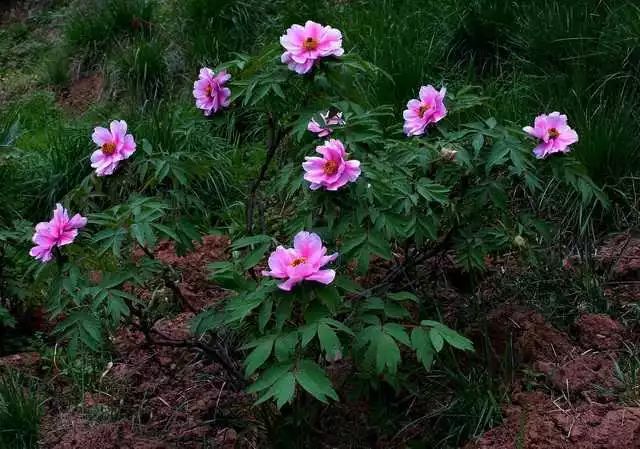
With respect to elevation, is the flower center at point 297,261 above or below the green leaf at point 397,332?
above

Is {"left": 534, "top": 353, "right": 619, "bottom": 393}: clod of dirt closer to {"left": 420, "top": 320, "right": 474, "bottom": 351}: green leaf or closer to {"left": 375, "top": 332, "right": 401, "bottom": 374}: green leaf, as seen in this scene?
{"left": 420, "top": 320, "right": 474, "bottom": 351}: green leaf

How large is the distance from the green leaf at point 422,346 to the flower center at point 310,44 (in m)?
0.78

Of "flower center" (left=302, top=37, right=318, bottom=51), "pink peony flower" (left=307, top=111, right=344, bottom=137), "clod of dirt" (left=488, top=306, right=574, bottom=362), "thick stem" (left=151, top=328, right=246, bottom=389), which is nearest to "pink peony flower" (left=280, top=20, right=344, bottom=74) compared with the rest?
"flower center" (left=302, top=37, right=318, bottom=51)

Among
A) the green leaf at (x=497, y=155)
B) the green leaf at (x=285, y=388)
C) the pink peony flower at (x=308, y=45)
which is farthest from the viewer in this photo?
the green leaf at (x=497, y=155)

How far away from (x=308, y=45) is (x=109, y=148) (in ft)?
2.09

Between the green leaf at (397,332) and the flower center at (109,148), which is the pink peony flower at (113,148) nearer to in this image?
the flower center at (109,148)

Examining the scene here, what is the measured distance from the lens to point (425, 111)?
2557mm

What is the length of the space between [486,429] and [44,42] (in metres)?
6.27

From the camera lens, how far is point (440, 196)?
230 cm

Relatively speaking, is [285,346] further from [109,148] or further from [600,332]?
[600,332]

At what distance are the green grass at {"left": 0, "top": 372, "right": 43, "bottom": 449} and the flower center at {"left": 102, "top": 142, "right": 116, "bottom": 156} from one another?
838 millimetres

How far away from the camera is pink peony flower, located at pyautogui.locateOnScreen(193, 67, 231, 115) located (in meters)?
2.52

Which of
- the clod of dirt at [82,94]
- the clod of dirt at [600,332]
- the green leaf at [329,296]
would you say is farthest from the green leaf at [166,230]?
the clod of dirt at [82,94]

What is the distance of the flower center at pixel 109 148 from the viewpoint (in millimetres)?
2379
